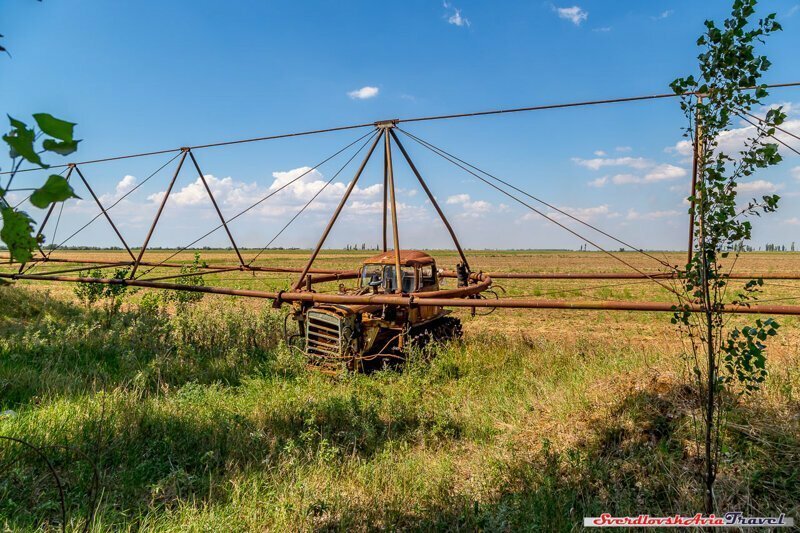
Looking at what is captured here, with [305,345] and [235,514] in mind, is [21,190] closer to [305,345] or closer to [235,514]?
[235,514]

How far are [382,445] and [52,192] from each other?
4780 millimetres

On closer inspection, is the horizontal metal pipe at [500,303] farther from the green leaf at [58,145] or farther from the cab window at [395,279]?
the green leaf at [58,145]

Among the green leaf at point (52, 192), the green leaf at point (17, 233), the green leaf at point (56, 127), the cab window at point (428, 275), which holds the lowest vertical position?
the cab window at point (428, 275)

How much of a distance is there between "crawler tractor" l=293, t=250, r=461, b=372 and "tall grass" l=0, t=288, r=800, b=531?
1.95 feet

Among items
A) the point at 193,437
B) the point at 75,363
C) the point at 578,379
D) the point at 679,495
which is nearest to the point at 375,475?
the point at 193,437

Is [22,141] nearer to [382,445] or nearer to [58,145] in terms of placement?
[58,145]

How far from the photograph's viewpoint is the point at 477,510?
12.4 ft

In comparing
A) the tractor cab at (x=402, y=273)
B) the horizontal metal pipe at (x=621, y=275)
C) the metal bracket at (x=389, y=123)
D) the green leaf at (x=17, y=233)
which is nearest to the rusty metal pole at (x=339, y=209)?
the metal bracket at (x=389, y=123)

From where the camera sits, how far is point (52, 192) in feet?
4.05

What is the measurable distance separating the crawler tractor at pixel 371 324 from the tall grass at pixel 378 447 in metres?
0.59

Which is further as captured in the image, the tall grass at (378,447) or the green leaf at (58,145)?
the tall grass at (378,447)

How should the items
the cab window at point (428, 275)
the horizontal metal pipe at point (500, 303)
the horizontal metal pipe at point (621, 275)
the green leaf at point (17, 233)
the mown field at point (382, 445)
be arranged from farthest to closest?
the cab window at point (428, 275) → the horizontal metal pipe at point (621, 275) → the horizontal metal pipe at point (500, 303) → the mown field at point (382, 445) → the green leaf at point (17, 233)

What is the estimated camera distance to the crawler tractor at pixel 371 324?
8219 millimetres

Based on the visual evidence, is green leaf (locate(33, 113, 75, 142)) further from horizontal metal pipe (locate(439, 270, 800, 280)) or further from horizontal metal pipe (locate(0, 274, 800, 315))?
horizontal metal pipe (locate(439, 270, 800, 280))
